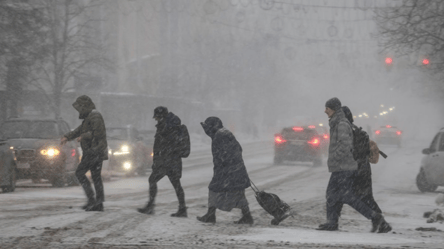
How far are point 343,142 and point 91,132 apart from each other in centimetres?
366

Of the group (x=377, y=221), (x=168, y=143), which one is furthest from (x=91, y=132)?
(x=377, y=221)

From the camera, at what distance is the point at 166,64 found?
5831 cm

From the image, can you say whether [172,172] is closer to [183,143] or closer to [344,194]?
[183,143]

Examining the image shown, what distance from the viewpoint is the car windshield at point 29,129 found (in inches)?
568

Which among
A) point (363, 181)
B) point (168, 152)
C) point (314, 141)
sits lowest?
point (363, 181)

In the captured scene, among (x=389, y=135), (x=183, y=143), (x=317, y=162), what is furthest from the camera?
(x=389, y=135)

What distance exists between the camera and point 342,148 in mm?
7734

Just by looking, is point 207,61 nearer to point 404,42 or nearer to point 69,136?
point 404,42

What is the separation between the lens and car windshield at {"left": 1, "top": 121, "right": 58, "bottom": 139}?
14.4 metres

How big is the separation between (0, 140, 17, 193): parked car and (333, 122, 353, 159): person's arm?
7.54 m

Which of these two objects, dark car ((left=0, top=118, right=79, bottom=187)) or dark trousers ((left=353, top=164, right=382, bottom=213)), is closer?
dark trousers ((left=353, top=164, right=382, bottom=213))

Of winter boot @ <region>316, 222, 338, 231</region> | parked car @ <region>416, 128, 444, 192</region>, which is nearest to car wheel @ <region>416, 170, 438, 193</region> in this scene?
parked car @ <region>416, 128, 444, 192</region>

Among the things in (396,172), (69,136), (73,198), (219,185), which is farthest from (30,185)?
(396,172)

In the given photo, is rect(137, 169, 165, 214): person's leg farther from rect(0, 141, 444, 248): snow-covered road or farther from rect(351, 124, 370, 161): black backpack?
rect(351, 124, 370, 161): black backpack
